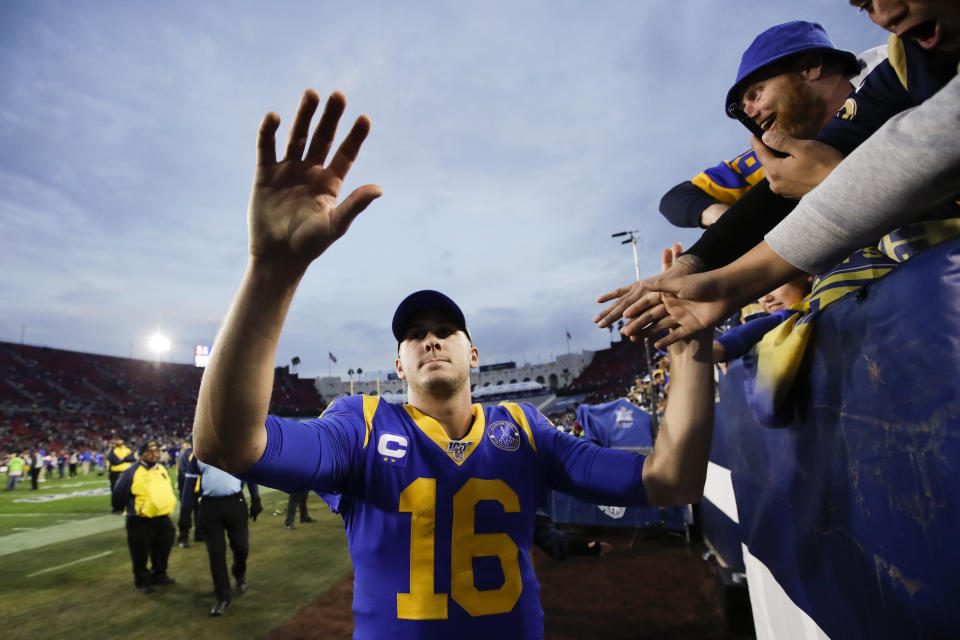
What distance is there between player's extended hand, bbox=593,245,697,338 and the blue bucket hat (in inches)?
29.1

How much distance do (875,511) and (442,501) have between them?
1.43m

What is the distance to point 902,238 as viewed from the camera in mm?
1162

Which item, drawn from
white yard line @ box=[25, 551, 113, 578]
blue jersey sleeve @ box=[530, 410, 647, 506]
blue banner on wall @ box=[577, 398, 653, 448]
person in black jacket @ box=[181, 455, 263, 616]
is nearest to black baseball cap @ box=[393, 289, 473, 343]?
blue jersey sleeve @ box=[530, 410, 647, 506]

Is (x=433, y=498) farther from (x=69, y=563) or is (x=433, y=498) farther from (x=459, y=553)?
(x=69, y=563)

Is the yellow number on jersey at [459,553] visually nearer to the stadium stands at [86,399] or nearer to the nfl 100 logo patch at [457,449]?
the nfl 100 logo patch at [457,449]

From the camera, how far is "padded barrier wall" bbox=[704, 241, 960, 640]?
2.97 feet

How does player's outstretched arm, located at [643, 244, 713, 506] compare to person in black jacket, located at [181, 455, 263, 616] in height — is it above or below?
above

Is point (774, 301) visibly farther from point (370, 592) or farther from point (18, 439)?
point (18, 439)

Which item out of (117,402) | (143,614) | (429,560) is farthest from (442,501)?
(117,402)

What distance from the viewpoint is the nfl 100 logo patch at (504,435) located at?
7.35ft

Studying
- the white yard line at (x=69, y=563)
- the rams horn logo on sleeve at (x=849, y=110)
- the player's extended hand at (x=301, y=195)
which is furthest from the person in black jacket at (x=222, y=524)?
the rams horn logo on sleeve at (x=849, y=110)

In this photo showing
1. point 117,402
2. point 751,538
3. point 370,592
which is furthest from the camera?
point 117,402

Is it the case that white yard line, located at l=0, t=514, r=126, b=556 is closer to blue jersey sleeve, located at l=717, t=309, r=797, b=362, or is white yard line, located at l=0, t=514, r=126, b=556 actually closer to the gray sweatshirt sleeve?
blue jersey sleeve, located at l=717, t=309, r=797, b=362

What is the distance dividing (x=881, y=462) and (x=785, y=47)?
1.54m
